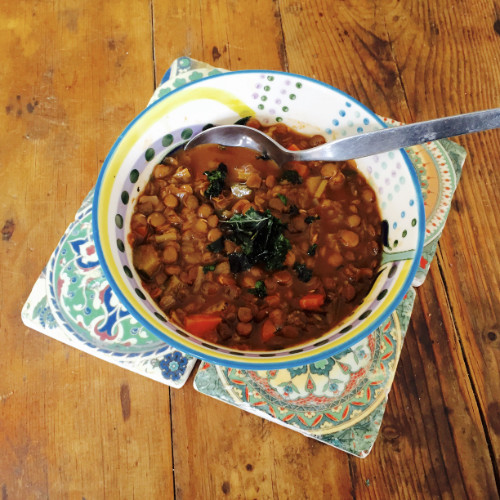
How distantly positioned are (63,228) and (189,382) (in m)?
1.15

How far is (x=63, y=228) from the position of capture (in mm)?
2686

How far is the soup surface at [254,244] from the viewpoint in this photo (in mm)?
2051

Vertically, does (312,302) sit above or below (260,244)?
below

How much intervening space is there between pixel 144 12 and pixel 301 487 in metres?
3.11

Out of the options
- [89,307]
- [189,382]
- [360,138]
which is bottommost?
[189,382]

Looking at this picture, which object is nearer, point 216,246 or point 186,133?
point 216,246

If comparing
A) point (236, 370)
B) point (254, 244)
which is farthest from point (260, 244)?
point (236, 370)

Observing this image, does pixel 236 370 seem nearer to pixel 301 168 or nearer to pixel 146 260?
pixel 146 260

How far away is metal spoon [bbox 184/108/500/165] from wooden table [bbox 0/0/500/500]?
92 cm

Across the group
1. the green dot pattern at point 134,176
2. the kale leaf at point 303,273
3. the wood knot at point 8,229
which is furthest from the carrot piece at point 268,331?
the wood knot at point 8,229

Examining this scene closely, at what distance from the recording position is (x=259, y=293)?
2105 mm

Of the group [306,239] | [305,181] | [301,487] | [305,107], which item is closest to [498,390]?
[301,487]

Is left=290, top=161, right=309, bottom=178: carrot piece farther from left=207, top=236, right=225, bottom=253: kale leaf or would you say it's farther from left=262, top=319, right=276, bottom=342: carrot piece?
left=262, top=319, right=276, bottom=342: carrot piece

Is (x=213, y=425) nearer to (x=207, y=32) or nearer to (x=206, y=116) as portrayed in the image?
(x=206, y=116)
